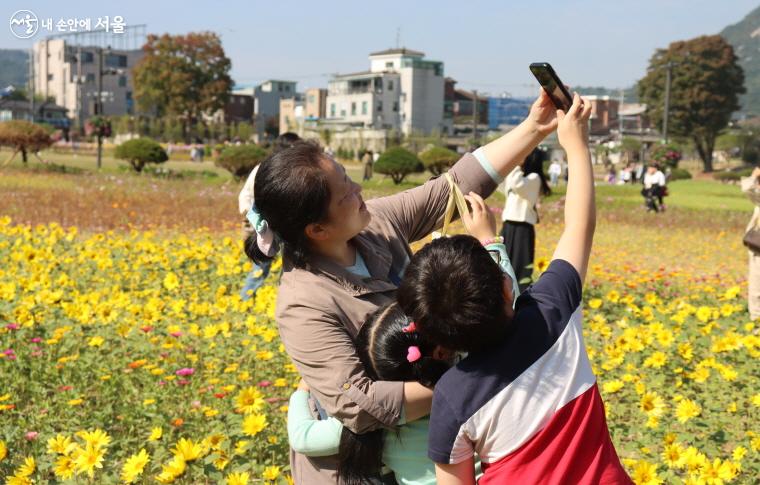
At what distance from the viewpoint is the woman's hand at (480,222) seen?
1802 mm

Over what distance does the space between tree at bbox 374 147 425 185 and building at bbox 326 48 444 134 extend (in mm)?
50092

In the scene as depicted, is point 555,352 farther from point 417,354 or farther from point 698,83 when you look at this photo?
point 698,83

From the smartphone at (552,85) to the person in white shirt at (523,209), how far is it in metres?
4.55

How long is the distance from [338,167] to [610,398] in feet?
9.23

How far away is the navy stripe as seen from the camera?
5.26 feet

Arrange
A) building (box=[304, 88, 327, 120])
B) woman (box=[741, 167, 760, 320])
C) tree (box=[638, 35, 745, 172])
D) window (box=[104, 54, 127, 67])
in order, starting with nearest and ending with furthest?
1. woman (box=[741, 167, 760, 320])
2. tree (box=[638, 35, 745, 172])
3. building (box=[304, 88, 327, 120])
4. window (box=[104, 54, 127, 67])

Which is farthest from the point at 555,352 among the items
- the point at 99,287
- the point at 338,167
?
the point at 99,287

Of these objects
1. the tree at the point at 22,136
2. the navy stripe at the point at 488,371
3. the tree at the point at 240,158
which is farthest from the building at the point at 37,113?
the navy stripe at the point at 488,371

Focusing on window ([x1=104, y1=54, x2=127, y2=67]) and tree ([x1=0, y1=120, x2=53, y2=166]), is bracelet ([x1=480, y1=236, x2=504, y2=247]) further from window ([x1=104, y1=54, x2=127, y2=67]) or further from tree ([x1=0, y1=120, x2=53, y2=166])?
window ([x1=104, y1=54, x2=127, y2=67])

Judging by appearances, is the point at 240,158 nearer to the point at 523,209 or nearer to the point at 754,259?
the point at 523,209

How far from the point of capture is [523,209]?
6.62 metres

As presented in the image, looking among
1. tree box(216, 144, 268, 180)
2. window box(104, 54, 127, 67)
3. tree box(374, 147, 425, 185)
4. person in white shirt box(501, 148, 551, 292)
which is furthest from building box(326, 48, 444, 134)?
person in white shirt box(501, 148, 551, 292)

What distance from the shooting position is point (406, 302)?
5.21 feet

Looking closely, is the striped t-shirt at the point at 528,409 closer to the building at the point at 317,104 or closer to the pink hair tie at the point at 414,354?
the pink hair tie at the point at 414,354
